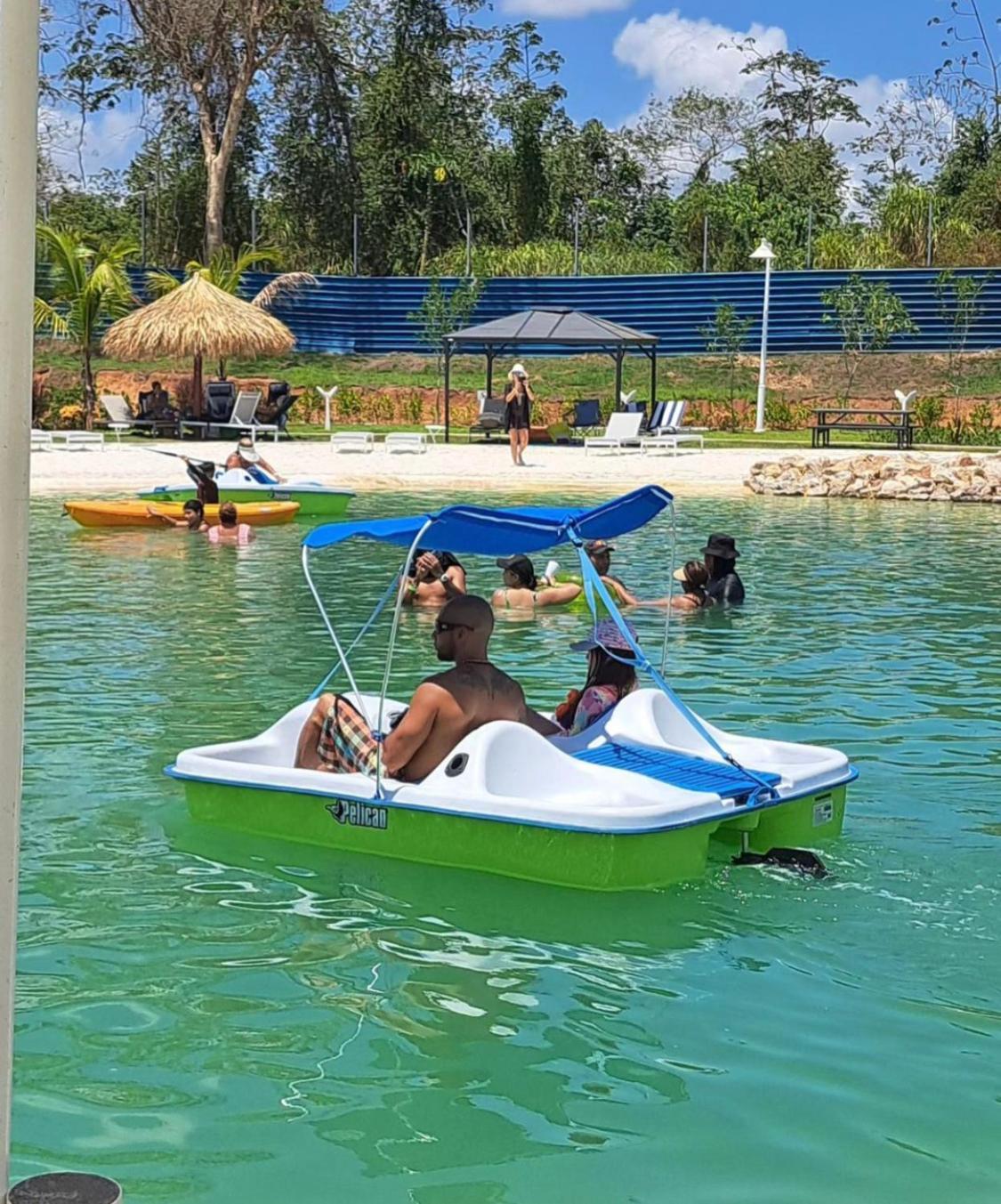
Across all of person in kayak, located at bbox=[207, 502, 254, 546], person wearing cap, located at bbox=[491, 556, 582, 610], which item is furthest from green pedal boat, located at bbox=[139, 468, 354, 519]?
person wearing cap, located at bbox=[491, 556, 582, 610]

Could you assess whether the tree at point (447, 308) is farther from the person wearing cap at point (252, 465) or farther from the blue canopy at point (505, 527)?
the blue canopy at point (505, 527)

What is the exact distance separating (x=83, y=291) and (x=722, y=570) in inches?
883

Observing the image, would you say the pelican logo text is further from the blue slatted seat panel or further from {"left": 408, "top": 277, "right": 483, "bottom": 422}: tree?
{"left": 408, "top": 277, "right": 483, "bottom": 422}: tree

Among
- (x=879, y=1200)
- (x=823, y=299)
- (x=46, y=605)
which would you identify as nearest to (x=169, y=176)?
(x=823, y=299)

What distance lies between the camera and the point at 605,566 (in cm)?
1230

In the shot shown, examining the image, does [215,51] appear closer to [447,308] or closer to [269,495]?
[447,308]

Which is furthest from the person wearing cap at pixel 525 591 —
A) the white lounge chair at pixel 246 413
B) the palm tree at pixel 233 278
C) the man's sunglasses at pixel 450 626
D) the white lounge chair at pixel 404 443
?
the palm tree at pixel 233 278

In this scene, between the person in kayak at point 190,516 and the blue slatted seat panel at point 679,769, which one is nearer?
the blue slatted seat panel at point 679,769

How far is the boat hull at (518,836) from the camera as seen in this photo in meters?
6.77

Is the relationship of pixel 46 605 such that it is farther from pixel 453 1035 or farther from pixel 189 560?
pixel 453 1035

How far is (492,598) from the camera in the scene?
15.7 meters

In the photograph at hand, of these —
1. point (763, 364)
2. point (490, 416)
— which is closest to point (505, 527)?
point (490, 416)

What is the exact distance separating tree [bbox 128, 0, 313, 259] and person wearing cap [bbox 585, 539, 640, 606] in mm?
29975

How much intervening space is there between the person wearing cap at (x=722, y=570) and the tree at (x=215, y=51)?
2946 cm
